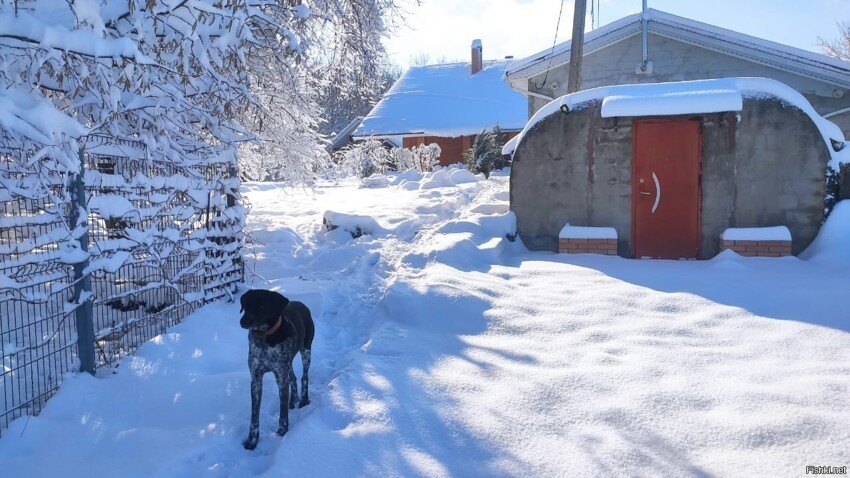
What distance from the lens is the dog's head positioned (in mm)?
3404

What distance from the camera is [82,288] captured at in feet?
13.3

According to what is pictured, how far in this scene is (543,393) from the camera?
155 inches

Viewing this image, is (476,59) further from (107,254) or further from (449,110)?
(107,254)

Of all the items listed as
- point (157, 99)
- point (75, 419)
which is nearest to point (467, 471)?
point (75, 419)

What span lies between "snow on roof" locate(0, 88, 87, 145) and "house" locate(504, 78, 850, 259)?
689 cm

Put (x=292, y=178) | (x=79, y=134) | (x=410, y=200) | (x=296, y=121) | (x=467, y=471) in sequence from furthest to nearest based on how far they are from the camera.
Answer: (x=410, y=200) < (x=292, y=178) < (x=296, y=121) < (x=79, y=134) < (x=467, y=471)

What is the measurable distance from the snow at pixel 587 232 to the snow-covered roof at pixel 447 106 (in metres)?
20.7

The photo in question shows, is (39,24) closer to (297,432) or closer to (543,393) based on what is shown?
(297,432)

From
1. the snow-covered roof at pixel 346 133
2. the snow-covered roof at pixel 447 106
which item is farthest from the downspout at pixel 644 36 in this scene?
the snow-covered roof at pixel 346 133

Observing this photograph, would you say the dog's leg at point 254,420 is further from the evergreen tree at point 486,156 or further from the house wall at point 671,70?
the evergreen tree at point 486,156

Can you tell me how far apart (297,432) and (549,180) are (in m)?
6.58

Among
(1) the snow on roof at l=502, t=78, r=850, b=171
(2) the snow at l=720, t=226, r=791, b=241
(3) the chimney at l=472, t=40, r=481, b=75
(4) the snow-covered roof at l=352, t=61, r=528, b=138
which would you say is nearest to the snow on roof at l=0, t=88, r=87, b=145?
(1) the snow on roof at l=502, t=78, r=850, b=171

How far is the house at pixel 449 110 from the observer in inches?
1228

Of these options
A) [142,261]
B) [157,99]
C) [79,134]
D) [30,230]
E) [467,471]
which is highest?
[157,99]
